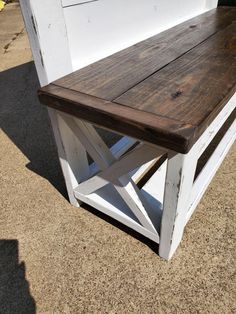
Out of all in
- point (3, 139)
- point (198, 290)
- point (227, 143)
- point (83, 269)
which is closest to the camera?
point (198, 290)

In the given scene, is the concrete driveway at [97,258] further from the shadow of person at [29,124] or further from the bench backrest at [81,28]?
the bench backrest at [81,28]

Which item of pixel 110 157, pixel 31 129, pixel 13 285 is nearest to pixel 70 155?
pixel 110 157

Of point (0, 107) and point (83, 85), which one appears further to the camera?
point (0, 107)

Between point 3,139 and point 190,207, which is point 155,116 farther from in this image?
point 3,139

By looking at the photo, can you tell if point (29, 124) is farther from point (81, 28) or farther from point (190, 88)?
point (190, 88)

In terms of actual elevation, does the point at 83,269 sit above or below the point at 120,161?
below

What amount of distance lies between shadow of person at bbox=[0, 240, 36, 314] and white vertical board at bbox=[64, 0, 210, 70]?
3.47ft

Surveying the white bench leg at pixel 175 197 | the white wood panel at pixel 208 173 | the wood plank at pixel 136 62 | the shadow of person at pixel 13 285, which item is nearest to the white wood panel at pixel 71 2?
the wood plank at pixel 136 62

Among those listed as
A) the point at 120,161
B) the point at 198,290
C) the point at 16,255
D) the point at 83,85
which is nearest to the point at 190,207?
the point at 198,290

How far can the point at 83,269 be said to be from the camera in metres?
1.44

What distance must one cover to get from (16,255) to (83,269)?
39cm

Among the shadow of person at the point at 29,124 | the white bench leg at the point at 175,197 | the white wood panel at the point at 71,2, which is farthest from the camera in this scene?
the shadow of person at the point at 29,124

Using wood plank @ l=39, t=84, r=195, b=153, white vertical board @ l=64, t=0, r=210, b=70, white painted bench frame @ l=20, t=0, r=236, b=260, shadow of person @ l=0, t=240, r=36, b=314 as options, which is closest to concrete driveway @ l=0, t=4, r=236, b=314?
shadow of person @ l=0, t=240, r=36, b=314

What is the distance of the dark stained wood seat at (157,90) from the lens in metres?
0.94
